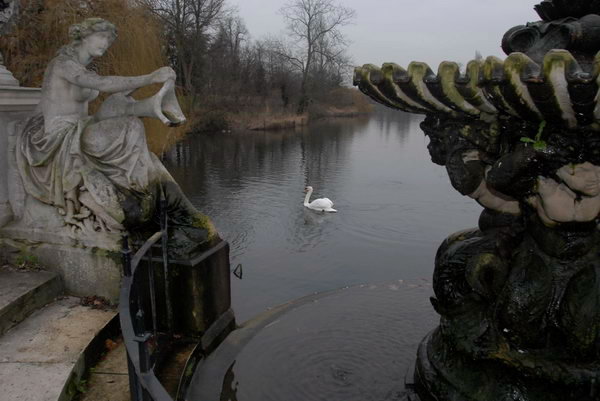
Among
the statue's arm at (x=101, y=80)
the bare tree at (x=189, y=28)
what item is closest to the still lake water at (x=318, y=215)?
the statue's arm at (x=101, y=80)

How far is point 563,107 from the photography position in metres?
2.24

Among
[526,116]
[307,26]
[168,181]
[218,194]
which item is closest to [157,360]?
[168,181]

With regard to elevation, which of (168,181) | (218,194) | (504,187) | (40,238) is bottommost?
(218,194)

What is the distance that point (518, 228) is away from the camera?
3.12 metres

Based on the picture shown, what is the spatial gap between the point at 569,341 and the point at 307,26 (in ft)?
179

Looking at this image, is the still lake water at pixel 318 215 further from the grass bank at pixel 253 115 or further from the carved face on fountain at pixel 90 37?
the grass bank at pixel 253 115

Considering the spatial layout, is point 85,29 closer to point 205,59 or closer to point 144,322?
point 144,322

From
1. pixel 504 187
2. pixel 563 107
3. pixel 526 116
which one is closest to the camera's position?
pixel 563 107

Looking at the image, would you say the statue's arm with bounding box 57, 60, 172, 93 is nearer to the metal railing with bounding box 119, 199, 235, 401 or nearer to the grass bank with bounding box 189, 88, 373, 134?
the metal railing with bounding box 119, 199, 235, 401

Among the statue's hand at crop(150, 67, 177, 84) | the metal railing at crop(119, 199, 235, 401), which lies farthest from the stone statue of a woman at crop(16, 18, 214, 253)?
the metal railing at crop(119, 199, 235, 401)

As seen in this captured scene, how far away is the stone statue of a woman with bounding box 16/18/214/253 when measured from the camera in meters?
4.07

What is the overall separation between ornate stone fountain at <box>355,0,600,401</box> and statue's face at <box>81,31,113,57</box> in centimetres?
223

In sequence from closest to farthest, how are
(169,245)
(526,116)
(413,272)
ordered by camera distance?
(526,116)
(169,245)
(413,272)

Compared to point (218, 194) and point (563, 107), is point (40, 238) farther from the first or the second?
point (218, 194)
